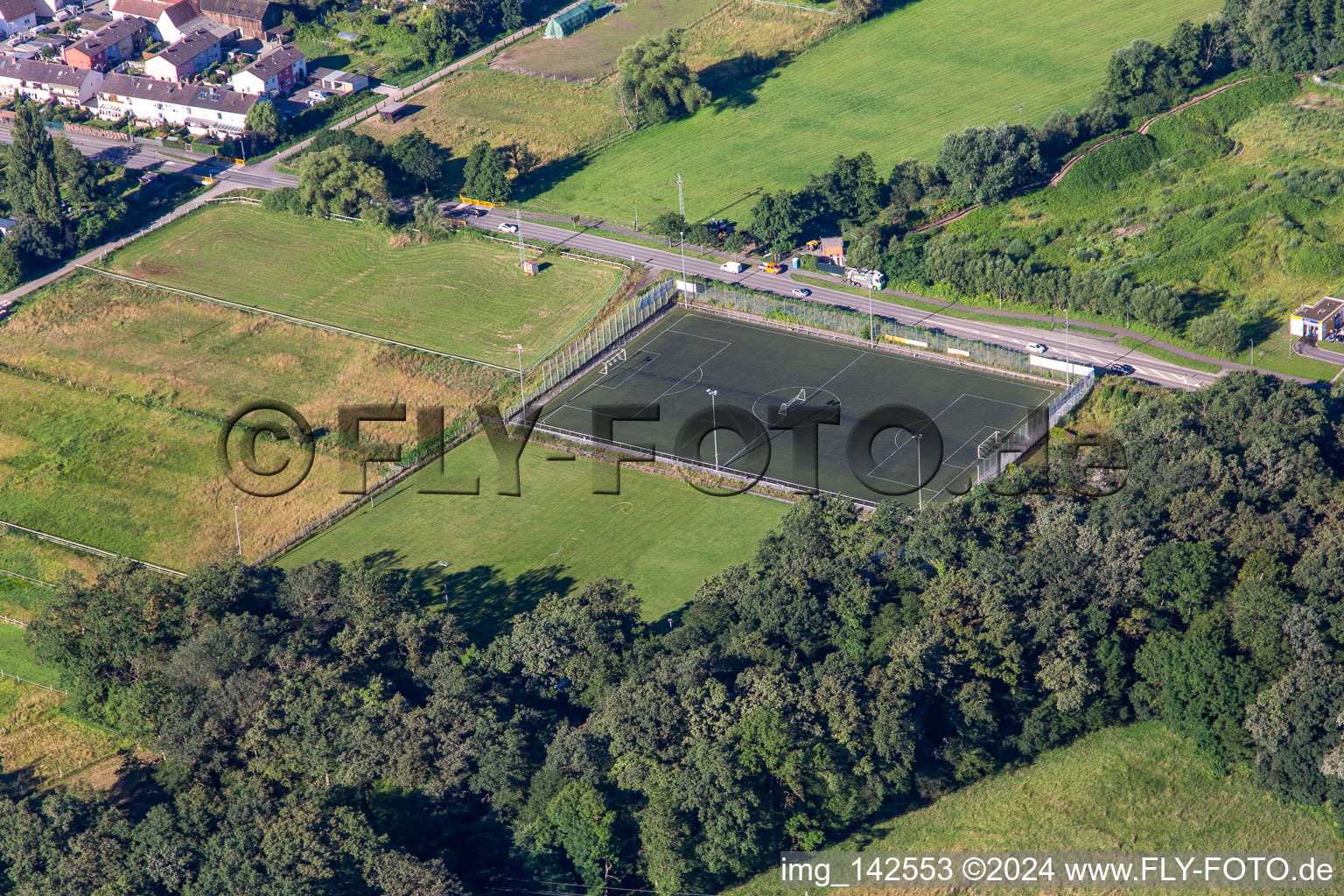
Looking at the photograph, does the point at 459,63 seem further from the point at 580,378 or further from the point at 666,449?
the point at 666,449

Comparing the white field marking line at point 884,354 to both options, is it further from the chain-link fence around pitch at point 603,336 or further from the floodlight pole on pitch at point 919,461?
the floodlight pole on pitch at point 919,461

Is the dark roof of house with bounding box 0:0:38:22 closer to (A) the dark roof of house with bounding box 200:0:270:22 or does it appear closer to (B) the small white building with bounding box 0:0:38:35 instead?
(B) the small white building with bounding box 0:0:38:35

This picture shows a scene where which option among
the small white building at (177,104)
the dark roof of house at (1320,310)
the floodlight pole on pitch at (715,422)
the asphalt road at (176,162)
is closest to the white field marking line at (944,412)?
the floodlight pole on pitch at (715,422)

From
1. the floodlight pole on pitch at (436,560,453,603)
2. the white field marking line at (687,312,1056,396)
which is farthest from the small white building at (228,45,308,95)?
the floodlight pole on pitch at (436,560,453,603)

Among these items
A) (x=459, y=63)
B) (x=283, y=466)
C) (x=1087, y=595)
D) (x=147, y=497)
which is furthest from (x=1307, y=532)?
(x=459, y=63)

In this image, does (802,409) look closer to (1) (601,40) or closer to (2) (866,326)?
(2) (866,326)

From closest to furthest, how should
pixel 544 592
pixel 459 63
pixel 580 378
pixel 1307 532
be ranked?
1. pixel 1307 532
2. pixel 544 592
3. pixel 580 378
4. pixel 459 63

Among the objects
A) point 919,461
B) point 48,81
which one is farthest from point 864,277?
point 48,81
